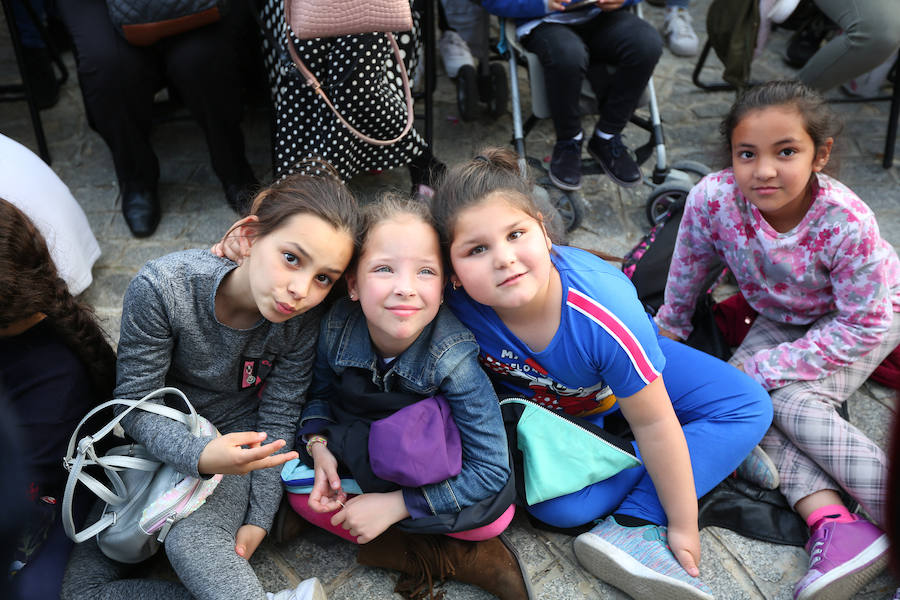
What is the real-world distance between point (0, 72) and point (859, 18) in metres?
4.42

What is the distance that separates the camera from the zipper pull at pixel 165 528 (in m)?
1.57

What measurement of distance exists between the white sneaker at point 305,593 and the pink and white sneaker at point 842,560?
45.2 inches

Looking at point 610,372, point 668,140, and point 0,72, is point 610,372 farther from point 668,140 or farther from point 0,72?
point 0,72

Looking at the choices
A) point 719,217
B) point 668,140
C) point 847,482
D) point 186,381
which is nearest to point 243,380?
point 186,381

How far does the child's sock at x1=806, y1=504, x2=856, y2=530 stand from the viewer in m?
1.84

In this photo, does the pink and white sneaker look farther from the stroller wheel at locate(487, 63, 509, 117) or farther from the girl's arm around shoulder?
the stroller wheel at locate(487, 63, 509, 117)

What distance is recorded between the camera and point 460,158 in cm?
346

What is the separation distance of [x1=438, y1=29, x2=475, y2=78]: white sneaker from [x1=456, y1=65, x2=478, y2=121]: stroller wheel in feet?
0.90

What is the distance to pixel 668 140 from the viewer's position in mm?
3631

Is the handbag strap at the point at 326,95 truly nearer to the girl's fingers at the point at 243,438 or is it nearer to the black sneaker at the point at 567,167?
the black sneaker at the point at 567,167

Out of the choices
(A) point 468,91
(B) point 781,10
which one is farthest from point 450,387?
(B) point 781,10

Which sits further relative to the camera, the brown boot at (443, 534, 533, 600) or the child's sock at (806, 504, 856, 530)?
the child's sock at (806, 504, 856, 530)

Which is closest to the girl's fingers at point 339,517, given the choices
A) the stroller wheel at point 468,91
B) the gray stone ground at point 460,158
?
the gray stone ground at point 460,158

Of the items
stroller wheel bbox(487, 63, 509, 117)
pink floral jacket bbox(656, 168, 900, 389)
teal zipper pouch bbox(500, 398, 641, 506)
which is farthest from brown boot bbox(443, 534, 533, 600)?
stroller wheel bbox(487, 63, 509, 117)
